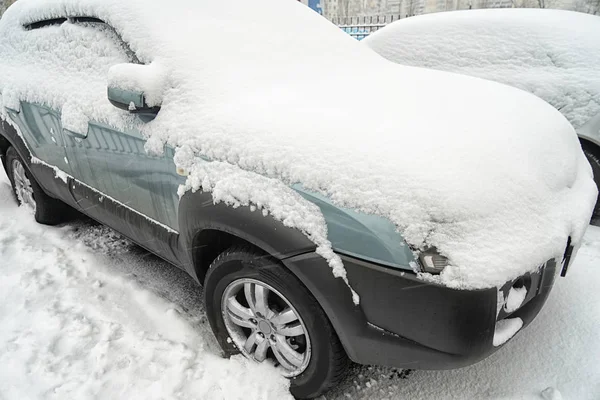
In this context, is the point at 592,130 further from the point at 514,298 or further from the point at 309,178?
the point at 309,178

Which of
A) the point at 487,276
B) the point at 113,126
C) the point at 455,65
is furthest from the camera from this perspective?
the point at 455,65

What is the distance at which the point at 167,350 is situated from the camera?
2059mm

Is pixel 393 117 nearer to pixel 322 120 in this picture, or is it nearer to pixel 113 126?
pixel 322 120

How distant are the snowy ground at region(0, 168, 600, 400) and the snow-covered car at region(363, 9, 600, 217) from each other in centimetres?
134

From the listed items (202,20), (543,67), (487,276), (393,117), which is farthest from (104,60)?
(543,67)

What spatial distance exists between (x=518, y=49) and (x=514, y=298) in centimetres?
314

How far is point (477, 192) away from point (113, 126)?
1.72m

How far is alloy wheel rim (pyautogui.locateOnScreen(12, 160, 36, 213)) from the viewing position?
331 centimetres

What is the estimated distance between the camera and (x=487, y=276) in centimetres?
128

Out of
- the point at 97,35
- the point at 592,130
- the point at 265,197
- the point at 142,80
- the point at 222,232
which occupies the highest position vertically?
the point at 97,35

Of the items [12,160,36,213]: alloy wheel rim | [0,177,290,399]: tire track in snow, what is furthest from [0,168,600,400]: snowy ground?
Answer: [12,160,36,213]: alloy wheel rim

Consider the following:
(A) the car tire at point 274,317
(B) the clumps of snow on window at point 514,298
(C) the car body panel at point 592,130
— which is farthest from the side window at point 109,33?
(C) the car body panel at point 592,130

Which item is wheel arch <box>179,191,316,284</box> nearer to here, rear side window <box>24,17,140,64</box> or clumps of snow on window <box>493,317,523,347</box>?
clumps of snow on window <box>493,317,523,347</box>

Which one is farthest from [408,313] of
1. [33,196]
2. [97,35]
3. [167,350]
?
[33,196]
